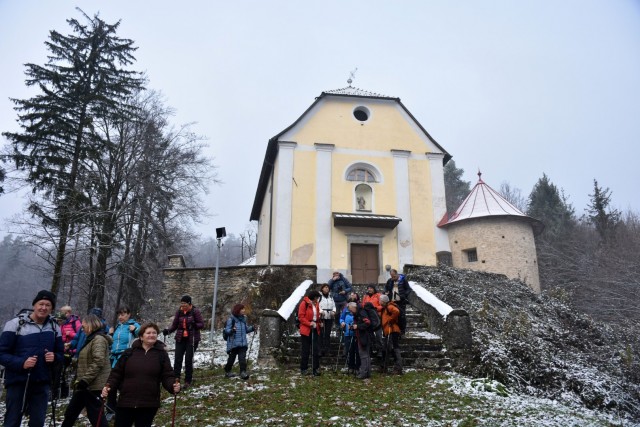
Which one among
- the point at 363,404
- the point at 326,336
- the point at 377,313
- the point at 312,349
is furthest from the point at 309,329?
the point at 363,404

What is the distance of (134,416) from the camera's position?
434 cm

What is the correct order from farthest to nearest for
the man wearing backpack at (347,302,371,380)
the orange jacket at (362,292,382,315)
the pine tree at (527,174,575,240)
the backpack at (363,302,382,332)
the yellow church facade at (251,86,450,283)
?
1. the pine tree at (527,174,575,240)
2. the yellow church facade at (251,86,450,283)
3. the orange jacket at (362,292,382,315)
4. the backpack at (363,302,382,332)
5. the man wearing backpack at (347,302,371,380)

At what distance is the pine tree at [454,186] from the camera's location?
45062mm

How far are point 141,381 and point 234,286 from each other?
37.2ft

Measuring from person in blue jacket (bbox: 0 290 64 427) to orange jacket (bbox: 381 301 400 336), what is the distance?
5.66m

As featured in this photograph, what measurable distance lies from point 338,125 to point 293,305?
34.0 ft

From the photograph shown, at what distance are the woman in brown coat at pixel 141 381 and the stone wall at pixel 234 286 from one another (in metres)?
10.0

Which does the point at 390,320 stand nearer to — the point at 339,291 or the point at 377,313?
the point at 377,313

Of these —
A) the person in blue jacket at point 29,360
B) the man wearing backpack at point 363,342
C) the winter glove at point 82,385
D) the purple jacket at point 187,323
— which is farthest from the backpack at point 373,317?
the person in blue jacket at point 29,360

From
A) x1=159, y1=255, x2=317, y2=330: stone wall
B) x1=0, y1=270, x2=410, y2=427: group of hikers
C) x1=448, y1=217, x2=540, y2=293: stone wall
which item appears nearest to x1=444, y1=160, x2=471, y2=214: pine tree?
x1=448, y1=217, x2=540, y2=293: stone wall

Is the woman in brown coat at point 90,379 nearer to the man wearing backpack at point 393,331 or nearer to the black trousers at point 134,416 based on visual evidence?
the black trousers at point 134,416

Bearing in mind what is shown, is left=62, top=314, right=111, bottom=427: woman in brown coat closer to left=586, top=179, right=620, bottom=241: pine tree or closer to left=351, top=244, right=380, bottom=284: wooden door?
left=351, top=244, right=380, bottom=284: wooden door

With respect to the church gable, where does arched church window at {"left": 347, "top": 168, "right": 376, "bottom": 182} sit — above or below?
below

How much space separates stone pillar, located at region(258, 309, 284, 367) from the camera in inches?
364
